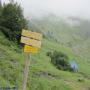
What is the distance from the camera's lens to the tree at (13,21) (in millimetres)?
40156

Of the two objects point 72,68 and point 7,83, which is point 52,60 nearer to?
point 72,68

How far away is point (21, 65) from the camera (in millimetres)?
33656

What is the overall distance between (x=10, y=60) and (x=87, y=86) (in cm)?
906

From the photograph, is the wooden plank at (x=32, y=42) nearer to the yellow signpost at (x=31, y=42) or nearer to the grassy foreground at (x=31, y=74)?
the yellow signpost at (x=31, y=42)

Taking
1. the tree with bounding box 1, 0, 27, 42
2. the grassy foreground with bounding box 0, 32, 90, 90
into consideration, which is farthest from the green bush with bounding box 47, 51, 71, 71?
the tree with bounding box 1, 0, 27, 42

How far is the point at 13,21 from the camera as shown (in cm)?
4066

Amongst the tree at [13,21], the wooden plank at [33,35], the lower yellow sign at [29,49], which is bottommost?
the lower yellow sign at [29,49]

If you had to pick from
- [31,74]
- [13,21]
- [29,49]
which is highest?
[13,21]

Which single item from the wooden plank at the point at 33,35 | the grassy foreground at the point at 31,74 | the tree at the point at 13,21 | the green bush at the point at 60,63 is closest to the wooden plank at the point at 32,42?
the wooden plank at the point at 33,35

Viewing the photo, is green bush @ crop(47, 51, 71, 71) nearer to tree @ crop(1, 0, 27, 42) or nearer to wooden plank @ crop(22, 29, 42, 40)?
tree @ crop(1, 0, 27, 42)

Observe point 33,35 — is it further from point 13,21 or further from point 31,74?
point 13,21

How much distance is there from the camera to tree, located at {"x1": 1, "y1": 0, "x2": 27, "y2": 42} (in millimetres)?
40156

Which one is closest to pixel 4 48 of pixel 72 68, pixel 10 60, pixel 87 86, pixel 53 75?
pixel 10 60

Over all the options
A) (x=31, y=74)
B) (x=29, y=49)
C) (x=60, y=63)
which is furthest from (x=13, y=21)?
(x=29, y=49)
